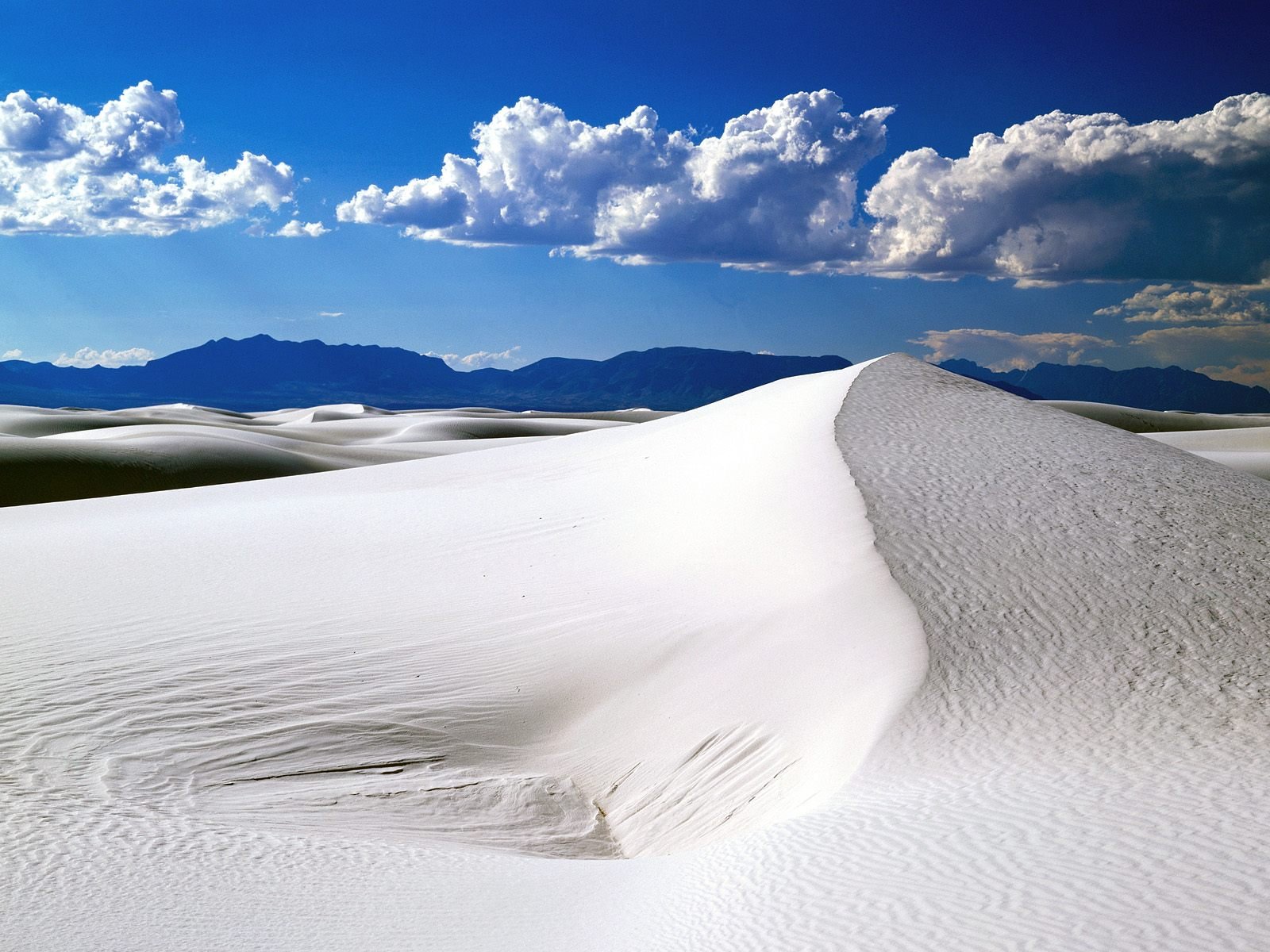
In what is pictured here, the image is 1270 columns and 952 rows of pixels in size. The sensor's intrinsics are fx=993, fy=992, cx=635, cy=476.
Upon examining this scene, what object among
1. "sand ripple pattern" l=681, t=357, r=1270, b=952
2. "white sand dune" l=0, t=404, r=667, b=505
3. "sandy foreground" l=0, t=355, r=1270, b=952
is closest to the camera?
"sand ripple pattern" l=681, t=357, r=1270, b=952

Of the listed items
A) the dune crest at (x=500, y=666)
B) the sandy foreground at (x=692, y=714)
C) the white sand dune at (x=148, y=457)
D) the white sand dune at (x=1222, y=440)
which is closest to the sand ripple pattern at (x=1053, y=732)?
the sandy foreground at (x=692, y=714)

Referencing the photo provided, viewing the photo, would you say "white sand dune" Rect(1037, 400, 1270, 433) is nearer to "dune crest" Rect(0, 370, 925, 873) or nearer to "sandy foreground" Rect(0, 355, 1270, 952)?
"sandy foreground" Rect(0, 355, 1270, 952)

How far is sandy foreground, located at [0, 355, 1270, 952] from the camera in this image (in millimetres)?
4156

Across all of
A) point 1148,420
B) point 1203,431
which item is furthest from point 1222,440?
point 1148,420

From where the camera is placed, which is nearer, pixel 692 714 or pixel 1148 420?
pixel 692 714

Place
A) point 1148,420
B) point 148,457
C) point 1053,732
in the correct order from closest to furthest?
point 1053,732, point 148,457, point 1148,420

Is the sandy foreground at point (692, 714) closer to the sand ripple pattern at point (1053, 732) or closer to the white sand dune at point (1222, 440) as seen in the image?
the sand ripple pattern at point (1053, 732)

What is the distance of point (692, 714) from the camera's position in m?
7.05

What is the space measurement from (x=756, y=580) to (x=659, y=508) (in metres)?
2.85

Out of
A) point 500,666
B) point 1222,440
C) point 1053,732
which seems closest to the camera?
point 1053,732

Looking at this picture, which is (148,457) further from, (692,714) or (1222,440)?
(1222,440)

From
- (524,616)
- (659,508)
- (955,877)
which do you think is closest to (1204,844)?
(955,877)

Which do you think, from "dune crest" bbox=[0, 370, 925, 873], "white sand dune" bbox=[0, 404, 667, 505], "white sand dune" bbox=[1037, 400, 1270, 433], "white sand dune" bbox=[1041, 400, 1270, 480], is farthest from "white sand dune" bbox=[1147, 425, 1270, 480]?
"white sand dune" bbox=[0, 404, 667, 505]

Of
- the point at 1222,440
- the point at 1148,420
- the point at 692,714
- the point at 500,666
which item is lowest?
the point at 1148,420
